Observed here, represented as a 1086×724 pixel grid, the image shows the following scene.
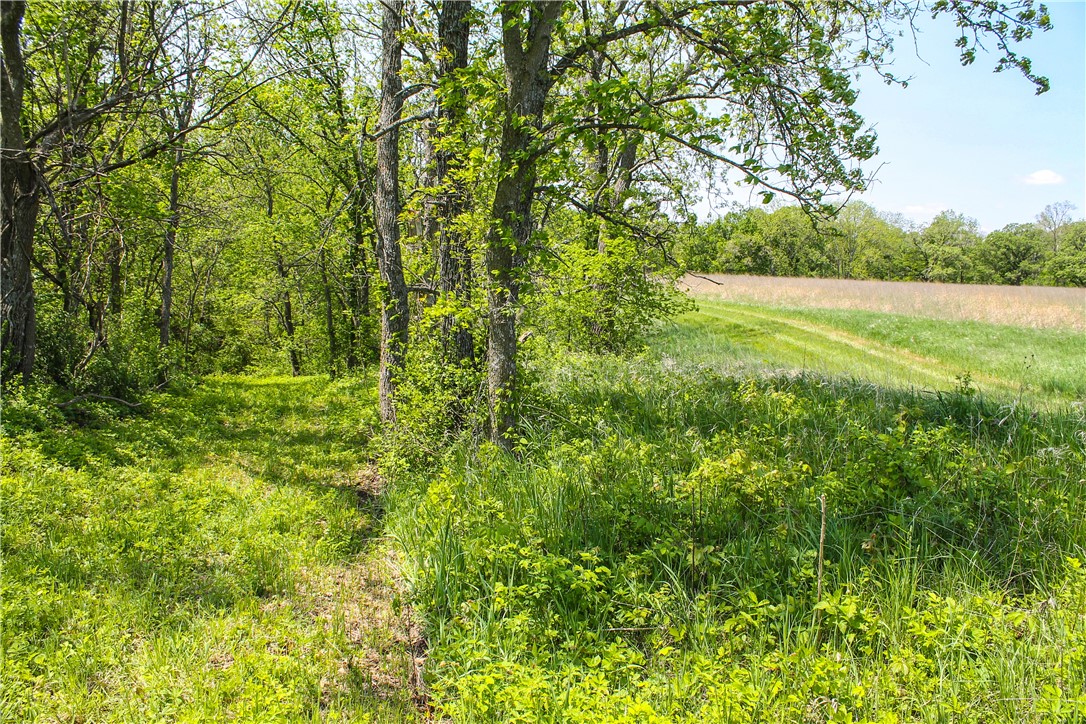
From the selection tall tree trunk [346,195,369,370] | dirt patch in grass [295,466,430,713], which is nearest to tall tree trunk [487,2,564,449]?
dirt patch in grass [295,466,430,713]

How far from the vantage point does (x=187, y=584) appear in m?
4.17

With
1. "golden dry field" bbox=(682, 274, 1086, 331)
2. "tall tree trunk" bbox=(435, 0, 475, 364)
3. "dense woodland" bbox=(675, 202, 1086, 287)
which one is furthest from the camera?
"dense woodland" bbox=(675, 202, 1086, 287)

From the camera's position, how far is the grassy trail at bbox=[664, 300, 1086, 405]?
8875 millimetres

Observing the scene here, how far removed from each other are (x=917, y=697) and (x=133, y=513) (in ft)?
20.1

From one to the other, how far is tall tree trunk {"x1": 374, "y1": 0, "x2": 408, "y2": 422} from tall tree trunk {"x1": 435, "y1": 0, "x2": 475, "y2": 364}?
97 centimetres

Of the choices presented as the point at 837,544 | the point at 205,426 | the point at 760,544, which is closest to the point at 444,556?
the point at 760,544

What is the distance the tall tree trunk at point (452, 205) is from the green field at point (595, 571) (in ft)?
4.20

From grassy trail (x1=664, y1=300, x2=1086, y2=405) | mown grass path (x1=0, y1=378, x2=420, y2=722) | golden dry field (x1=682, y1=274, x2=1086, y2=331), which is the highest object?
golden dry field (x1=682, y1=274, x2=1086, y2=331)

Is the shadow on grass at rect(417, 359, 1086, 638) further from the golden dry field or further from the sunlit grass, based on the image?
the golden dry field

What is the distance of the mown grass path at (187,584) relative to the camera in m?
3.03

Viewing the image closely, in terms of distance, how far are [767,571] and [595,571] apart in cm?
111

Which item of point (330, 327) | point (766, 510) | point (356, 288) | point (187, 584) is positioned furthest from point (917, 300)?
point (187, 584)

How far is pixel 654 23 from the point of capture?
4980 mm

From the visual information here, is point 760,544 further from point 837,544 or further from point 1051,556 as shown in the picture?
point 1051,556
